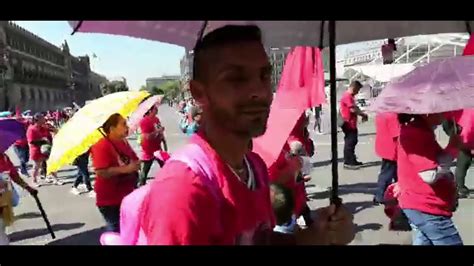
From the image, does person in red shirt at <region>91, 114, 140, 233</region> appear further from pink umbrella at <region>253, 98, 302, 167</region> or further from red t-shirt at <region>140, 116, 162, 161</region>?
red t-shirt at <region>140, 116, 162, 161</region>

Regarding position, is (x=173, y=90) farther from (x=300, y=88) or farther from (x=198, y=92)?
(x=198, y=92)

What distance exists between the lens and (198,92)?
149 centimetres

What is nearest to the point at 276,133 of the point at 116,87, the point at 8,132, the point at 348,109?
the point at 8,132

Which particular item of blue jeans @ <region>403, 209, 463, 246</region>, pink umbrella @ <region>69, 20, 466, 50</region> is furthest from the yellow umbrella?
pink umbrella @ <region>69, 20, 466, 50</region>

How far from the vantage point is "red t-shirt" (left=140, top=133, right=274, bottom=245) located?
1269 mm

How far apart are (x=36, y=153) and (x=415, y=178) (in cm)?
854

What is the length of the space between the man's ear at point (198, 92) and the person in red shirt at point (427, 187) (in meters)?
2.21

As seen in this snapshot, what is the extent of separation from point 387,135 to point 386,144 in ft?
Result: 0.66

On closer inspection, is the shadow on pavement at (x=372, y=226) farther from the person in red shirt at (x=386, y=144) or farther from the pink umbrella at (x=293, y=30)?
the pink umbrella at (x=293, y=30)

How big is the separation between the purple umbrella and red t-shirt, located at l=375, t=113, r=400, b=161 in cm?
340

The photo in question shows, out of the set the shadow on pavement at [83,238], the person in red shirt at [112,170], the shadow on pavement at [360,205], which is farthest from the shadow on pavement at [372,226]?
the shadow on pavement at [83,238]
